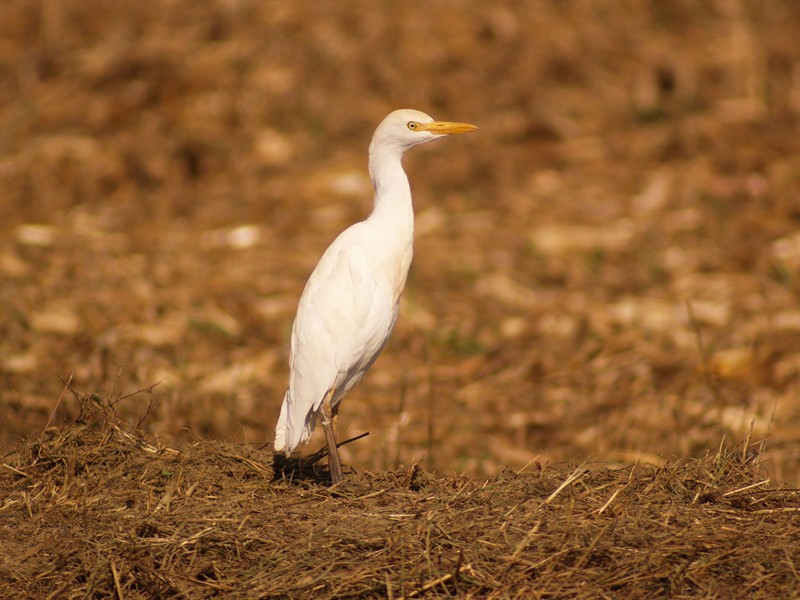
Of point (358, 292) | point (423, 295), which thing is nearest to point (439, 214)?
point (423, 295)

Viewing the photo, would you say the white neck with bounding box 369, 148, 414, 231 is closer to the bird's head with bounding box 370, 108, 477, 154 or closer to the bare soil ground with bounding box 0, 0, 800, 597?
the bird's head with bounding box 370, 108, 477, 154

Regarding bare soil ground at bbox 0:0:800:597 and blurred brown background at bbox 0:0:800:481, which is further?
blurred brown background at bbox 0:0:800:481

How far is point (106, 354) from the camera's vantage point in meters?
7.80

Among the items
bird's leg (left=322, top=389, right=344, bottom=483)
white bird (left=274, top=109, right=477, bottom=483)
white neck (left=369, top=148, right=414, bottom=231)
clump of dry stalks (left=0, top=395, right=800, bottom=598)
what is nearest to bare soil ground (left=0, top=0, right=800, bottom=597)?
clump of dry stalks (left=0, top=395, right=800, bottom=598)

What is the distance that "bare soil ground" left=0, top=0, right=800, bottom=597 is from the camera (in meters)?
4.05

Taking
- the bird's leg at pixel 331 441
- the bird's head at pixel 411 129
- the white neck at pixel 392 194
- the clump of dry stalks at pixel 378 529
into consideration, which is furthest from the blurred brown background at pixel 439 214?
the clump of dry stalks at pixel 378 529

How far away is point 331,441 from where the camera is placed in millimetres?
5055

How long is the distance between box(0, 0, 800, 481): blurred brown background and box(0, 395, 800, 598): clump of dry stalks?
1760 mm

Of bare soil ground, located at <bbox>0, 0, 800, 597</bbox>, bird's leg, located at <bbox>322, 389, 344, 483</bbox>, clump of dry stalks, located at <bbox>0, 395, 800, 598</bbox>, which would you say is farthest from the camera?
bird's leg, located at <bbox>322, 389, 344, 483</bbox>

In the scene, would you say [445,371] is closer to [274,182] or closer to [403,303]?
[403,303]

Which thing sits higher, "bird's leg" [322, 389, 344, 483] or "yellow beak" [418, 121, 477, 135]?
"yellow beak" [418, 121, 477, 135]

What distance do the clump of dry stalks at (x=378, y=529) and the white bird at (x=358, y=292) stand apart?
1.79 ft

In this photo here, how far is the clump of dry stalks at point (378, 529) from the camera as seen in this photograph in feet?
12.6

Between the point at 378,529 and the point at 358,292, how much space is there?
4.65ft
